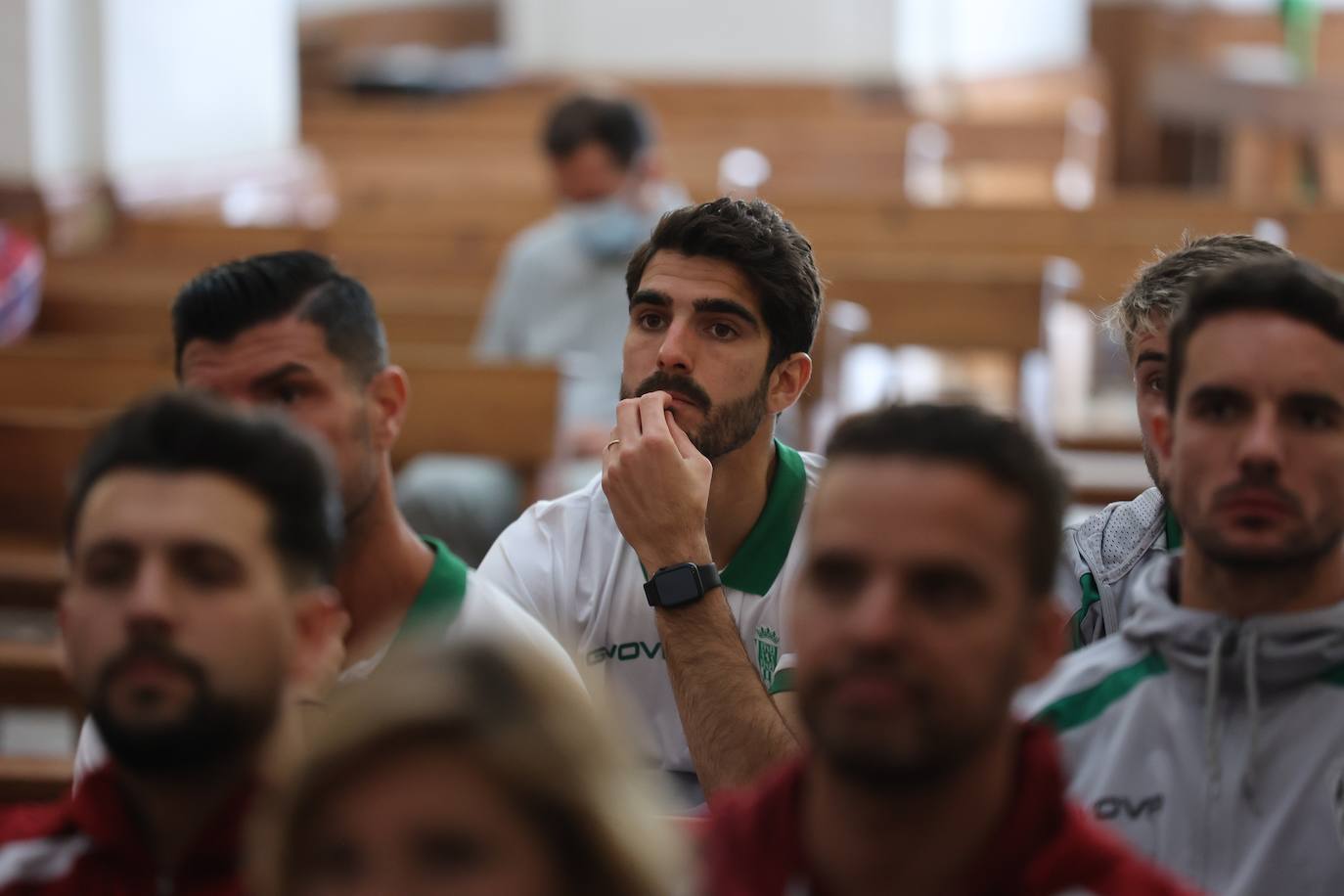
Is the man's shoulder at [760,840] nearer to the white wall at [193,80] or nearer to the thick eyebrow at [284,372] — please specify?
the thick eyebrow at [284,372]

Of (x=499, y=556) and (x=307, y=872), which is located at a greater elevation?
(x=307, y=872)

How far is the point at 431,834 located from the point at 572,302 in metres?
4.27

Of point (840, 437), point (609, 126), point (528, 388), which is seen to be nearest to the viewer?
point (840, 437)

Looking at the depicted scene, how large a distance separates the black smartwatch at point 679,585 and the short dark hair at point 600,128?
3.37m

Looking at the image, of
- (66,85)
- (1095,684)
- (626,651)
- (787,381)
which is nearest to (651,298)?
(787,381)

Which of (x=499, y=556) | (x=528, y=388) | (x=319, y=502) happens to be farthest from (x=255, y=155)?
(x=319, y=502)

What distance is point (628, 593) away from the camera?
2.71 metres

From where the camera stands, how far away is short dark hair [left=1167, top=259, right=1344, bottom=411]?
1889 mm

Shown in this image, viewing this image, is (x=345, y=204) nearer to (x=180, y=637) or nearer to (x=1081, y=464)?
(x=1081, y=464)

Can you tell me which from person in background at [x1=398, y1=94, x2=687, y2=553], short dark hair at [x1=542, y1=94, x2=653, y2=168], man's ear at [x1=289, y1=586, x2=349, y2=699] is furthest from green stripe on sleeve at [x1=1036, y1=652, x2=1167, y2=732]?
short dark hair at [x1=542, y1=94, x2=653, y2=168]

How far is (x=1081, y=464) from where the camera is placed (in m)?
5.06

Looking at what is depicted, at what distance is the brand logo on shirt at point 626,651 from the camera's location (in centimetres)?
268

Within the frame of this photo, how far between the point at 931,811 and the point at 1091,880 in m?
0.13

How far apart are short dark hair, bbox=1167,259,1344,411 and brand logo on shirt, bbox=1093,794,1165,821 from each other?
39cm
